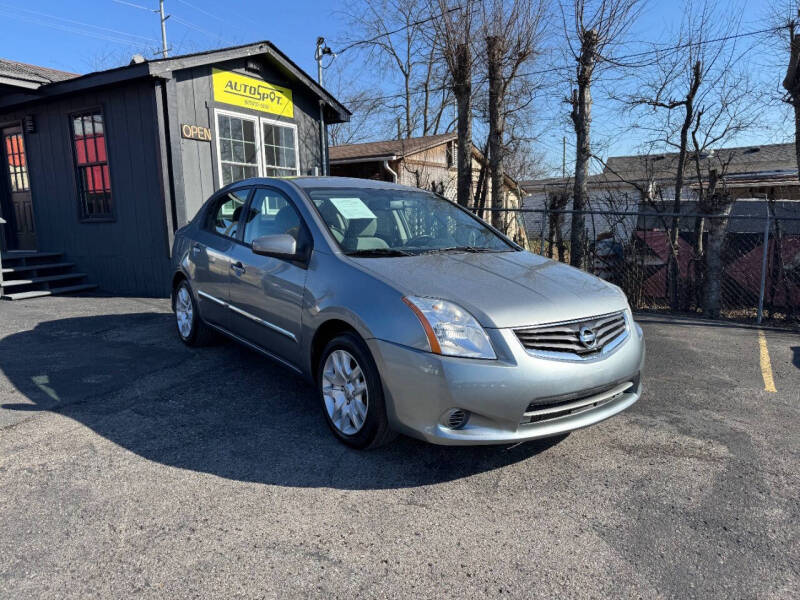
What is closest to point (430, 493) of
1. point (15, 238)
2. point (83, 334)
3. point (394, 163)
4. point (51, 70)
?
point (83, 334)

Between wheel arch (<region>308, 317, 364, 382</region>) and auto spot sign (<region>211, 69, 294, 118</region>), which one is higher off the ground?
auto spot sign (<region>211, 69, 294, 118</region>)

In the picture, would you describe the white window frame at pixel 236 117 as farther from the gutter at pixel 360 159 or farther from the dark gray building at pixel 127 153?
the gutter at pixel 360 159

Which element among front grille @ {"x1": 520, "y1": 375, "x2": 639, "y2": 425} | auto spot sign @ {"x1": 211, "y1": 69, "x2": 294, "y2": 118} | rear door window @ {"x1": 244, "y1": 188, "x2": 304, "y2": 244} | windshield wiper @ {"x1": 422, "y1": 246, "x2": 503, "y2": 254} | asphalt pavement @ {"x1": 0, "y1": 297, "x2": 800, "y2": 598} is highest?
auto spot sign @ {"x1": 211, "y1": 69, "x2": 294, "y2": 118}

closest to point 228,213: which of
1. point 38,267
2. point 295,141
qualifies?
point 38,267

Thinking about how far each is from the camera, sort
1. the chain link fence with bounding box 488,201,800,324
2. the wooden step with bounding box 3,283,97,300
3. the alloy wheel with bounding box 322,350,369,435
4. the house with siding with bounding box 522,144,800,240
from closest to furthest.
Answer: the alloy wheel with bounding box 322,350,369,435 → the chain link fence with bounding box 488,201,800,324 → the wooden step with bounding box 3,283,97,300 → the house with siding with bounding box 522,144,800,240

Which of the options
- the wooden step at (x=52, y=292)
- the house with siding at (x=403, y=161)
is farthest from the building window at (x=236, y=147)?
the house with siding at (x=403, y=161)

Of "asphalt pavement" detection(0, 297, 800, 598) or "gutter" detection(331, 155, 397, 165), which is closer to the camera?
"asphalt pavement" detection(0, 297, 800, 598)

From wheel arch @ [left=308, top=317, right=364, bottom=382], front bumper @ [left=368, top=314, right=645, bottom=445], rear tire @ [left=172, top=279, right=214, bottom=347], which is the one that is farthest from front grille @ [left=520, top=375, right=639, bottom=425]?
rear tire @ [left=172, top=279, right=214, bottom=347]

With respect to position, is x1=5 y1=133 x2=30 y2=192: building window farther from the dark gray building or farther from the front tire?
the front tire

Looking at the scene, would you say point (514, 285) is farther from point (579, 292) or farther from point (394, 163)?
point (394, 163)

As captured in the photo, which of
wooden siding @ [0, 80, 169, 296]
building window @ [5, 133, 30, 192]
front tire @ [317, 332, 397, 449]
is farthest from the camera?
building window @ [5, 133, 30, 192]

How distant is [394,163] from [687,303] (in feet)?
40.5

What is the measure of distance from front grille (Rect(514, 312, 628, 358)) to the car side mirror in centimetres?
156

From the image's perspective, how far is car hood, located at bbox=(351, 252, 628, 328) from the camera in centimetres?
285
